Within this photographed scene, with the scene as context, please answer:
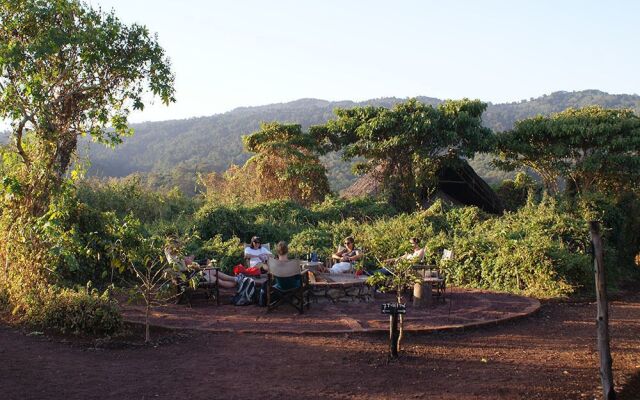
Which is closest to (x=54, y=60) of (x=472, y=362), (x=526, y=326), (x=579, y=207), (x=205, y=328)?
(x=205, y=328)

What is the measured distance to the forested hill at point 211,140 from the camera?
149 feet

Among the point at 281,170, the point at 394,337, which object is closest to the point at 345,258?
the point at 394,337

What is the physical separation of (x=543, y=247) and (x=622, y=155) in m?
10.3

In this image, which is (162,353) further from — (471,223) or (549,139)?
(549,139)

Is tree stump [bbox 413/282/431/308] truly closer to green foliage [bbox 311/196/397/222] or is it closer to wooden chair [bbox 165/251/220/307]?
wooden chair [bbox 165/251/220/307]

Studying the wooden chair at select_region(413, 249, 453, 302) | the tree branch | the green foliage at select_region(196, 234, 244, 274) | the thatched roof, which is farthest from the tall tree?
the tree branch

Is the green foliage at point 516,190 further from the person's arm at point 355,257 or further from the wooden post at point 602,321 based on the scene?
the wooden post at point 602,321

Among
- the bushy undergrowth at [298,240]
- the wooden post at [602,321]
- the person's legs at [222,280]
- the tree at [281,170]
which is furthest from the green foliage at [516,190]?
the wooden post at [602,321]

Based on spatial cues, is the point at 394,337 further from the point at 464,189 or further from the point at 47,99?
the point at 464,189

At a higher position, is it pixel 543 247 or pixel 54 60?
pixel 54 60

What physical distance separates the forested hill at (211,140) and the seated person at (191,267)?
29580 millimetres

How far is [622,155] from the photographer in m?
19.5

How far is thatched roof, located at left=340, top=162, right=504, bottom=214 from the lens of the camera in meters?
22.2

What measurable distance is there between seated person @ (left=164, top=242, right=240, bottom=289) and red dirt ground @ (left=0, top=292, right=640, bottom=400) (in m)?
1.29
